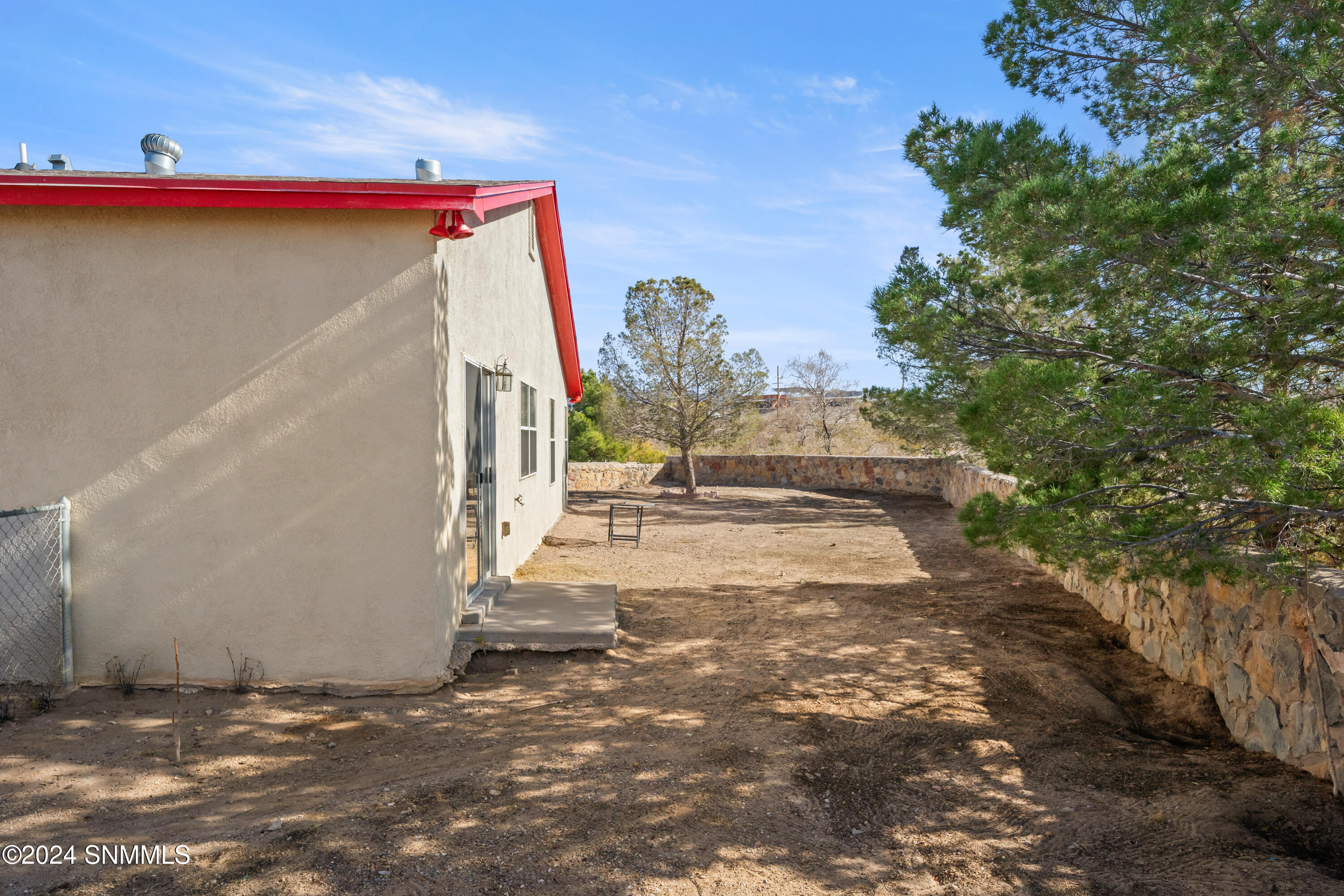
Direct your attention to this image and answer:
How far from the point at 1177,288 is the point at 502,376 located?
5.54 metres

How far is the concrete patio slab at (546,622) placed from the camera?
5.55 meters

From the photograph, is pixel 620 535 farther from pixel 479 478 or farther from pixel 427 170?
pixel 427 170

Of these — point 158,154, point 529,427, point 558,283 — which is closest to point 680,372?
point 558,283

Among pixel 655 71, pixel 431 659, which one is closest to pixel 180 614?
pixel 431 659

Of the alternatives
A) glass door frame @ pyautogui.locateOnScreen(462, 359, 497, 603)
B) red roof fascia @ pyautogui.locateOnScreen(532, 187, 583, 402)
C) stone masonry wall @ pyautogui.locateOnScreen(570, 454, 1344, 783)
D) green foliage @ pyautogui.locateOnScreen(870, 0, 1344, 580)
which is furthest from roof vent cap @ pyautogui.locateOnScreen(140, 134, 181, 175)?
stone masonry wall @ pyautogui.locateOnScreen(570, 454, 1344, 783)

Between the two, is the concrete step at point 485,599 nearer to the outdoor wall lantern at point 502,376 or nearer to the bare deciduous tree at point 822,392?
the outdoor wall lantern at point 502,376

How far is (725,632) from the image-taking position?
6.70 meters

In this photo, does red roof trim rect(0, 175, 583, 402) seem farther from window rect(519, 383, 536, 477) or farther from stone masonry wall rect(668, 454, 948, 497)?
stone masonry wall rect(668, 454, 948, 497)

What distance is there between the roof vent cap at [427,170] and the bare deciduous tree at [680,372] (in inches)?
549

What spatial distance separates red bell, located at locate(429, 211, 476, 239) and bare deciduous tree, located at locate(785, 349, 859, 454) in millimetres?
31731

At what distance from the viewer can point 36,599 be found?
466cm

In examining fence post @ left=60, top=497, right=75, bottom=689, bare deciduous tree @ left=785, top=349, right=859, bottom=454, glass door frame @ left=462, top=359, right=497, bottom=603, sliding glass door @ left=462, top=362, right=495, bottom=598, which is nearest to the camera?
fence post @ left=60, top=497, right=75, bottom=689

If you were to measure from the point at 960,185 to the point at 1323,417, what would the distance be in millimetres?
2891

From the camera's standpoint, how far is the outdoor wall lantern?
6934 mm
